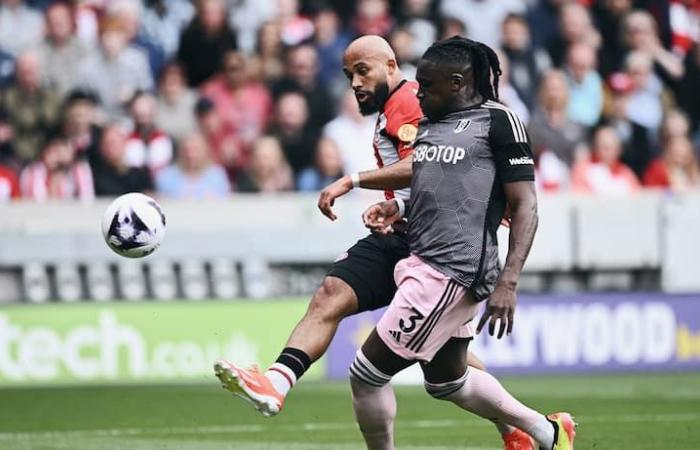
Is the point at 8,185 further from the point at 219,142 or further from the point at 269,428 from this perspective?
the point at 269,428

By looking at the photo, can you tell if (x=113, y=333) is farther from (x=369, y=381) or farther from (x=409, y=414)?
(x=369, y=381)

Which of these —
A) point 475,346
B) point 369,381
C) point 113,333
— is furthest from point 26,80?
point 369,381

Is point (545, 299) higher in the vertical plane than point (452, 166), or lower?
lower

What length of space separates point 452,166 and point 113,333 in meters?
7.92

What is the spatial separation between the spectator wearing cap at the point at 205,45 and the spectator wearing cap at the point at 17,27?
155 cm

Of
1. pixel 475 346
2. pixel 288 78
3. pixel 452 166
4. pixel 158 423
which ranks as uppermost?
pixel 452 166

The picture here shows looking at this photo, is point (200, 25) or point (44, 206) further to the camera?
point (200, 25)

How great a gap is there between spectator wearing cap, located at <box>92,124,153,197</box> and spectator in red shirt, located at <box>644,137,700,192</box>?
559 centimetres

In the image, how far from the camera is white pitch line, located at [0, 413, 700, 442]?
10641 mm

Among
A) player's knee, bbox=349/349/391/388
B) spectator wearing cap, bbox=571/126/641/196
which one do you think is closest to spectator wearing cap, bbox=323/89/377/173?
spectator wearing cap, bbox=571/126/641/196

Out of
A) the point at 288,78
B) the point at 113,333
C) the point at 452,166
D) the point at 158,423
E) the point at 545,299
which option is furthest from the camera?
the point at 288,78

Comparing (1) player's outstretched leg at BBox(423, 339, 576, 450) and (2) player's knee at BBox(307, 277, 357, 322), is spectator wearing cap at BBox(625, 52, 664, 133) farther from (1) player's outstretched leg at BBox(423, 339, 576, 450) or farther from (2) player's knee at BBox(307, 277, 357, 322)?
(2) player's knee at BBox(307, 277, 357, 322)

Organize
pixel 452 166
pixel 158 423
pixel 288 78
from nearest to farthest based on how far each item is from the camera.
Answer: pixel 452 166, pixel 158 423, pixel 288 78

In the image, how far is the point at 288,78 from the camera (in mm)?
16953
